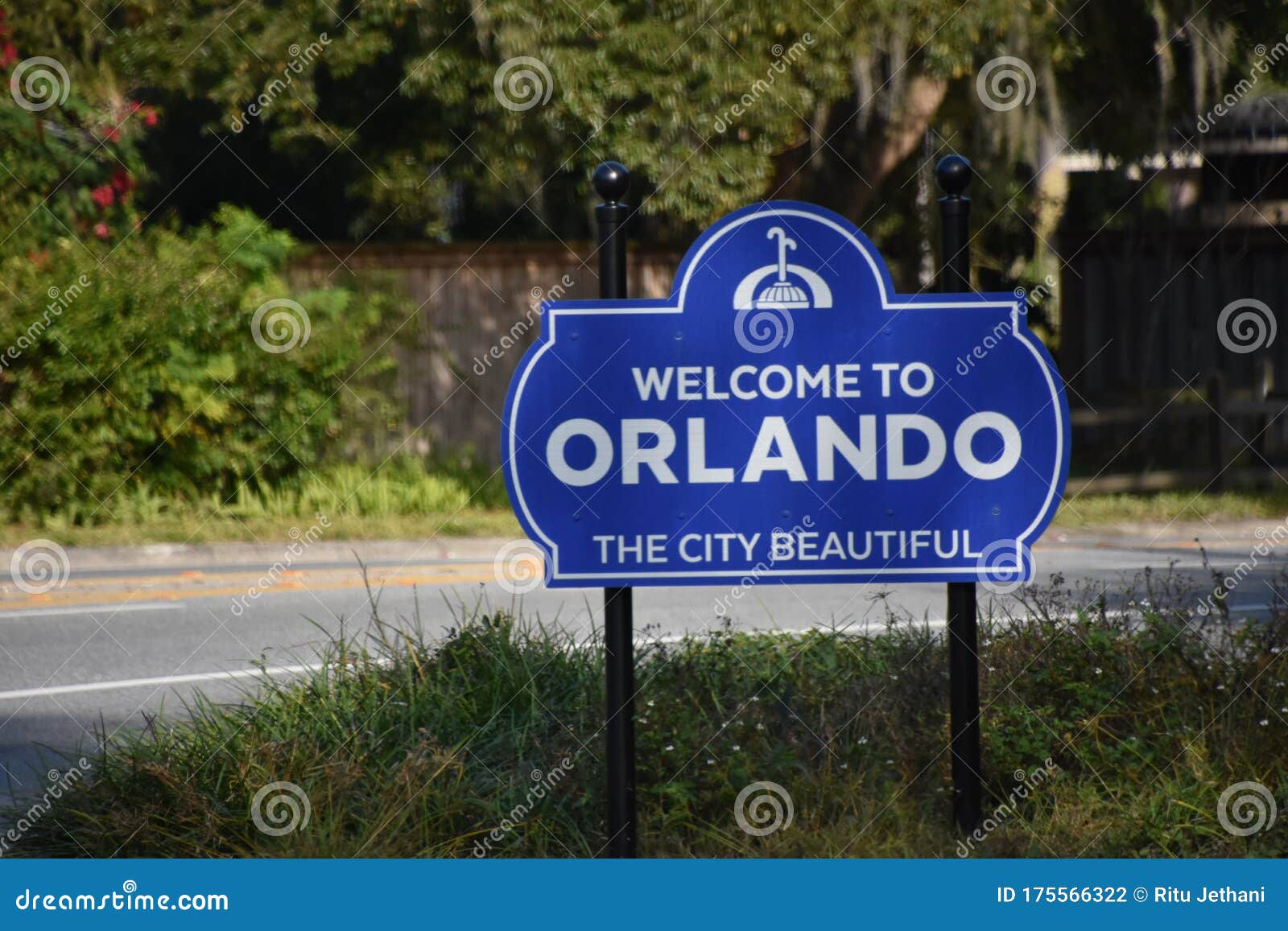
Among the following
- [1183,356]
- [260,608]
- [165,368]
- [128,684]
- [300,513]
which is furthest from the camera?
[1183,356]

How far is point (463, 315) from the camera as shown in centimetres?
1484

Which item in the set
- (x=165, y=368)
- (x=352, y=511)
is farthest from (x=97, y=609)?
(x=352, y=511)

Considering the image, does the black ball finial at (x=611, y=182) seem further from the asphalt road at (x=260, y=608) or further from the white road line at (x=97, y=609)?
the white road line at (x=97, y=609)

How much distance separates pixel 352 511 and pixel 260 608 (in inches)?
149

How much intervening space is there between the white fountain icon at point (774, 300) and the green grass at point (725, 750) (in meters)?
1.30

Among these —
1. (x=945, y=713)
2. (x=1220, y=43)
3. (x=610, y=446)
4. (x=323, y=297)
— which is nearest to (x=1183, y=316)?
(x=1220, y=43)

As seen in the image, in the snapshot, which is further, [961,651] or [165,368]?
[165,368]

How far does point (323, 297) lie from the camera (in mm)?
13508

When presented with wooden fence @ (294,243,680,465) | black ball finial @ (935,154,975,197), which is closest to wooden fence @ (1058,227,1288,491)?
wooden fence @ (294,243,680,465)

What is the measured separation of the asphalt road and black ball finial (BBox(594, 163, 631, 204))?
198 cm

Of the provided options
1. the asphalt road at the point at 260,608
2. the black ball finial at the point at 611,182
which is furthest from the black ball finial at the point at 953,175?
the asphalt road at the point at 260,608

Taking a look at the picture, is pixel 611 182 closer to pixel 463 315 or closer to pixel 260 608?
pixel 260 608

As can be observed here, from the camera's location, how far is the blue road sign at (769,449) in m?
4.10

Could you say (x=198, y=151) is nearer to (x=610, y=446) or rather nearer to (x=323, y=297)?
(x=323, y=297)
